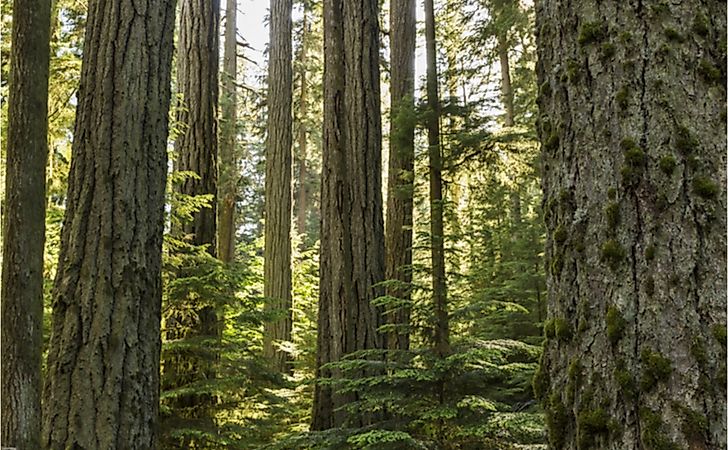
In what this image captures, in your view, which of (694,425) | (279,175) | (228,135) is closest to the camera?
(694,425)

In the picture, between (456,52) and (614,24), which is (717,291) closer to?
(614,24)

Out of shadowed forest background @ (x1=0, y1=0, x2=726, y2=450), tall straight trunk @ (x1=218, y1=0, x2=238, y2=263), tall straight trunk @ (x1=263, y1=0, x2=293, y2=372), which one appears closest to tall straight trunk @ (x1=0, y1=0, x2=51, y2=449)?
shadowed forest background @ (x1=0, y1=0, x2=726, y2=450)

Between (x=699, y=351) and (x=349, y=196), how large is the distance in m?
5.56

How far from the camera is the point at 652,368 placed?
4.71 ft

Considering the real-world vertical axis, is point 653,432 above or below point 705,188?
below

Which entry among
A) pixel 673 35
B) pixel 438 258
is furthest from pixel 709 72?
pixel 438 258

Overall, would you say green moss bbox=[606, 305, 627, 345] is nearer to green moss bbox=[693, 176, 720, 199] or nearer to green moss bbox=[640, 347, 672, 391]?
green moss bbox=[640, 347, 672, 391]

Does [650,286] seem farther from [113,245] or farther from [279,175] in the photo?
[279,175]

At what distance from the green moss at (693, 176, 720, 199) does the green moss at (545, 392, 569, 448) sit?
2.07ft

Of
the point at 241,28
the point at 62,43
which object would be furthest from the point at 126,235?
the point at 241,28

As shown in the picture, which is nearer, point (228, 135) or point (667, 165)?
point (667, 165)

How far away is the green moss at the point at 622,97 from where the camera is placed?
160 centimetres

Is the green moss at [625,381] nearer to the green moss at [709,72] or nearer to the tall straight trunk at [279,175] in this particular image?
the green moss at [709,72]

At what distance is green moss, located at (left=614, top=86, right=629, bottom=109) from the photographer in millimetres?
1604
